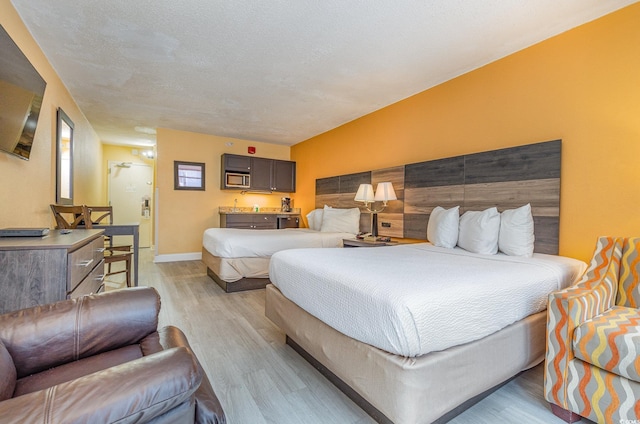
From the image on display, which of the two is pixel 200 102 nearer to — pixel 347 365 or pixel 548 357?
pixel 347 365

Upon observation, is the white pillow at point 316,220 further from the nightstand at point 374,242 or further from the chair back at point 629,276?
the chair back at point 629,276

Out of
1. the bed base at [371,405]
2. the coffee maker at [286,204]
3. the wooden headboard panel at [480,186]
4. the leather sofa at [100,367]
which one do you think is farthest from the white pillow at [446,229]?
the coffee maker at [286,204]

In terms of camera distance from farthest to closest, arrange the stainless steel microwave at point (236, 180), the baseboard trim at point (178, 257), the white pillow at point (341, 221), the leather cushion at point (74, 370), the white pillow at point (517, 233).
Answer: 1. the stainless steel microwave at point (236, 180)
2. the baseboard trim at point (178, 257)
3. the white pillow at point (341, 221)
4. the white pillow at point (517, 233)
5. the leather cushion at point (74, 370)

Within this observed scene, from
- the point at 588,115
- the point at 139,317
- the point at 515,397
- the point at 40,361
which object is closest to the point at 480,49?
the point at 588,115

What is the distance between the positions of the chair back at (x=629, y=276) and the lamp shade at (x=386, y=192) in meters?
2.23

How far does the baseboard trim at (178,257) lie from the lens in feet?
17.8

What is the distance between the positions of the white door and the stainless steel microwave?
2526mm

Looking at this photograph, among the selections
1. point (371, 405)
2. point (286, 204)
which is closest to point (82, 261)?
point (371, 405)

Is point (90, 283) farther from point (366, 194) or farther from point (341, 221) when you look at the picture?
point (341, 221)

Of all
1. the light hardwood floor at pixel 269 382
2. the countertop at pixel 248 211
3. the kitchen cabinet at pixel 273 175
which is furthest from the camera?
the kitchen cabinet at pixel 273 175

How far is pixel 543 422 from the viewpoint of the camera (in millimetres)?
1484

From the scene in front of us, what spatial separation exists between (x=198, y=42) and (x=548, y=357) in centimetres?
340

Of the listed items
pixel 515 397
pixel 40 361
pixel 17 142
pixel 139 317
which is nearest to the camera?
pixel 40 361

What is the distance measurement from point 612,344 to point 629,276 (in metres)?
0.76
